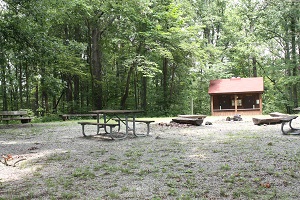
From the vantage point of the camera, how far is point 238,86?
23.6m

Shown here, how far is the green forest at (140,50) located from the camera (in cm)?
1399

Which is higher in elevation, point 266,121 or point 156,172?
point 266,121

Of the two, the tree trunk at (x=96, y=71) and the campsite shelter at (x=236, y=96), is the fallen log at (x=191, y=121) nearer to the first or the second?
the tree trunk at (x=96, y=71)

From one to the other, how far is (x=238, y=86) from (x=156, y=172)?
20.7 metres

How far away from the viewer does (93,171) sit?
4.60 m

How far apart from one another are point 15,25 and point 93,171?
32.1 ft

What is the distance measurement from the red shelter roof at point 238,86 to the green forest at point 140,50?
2245 millimetres

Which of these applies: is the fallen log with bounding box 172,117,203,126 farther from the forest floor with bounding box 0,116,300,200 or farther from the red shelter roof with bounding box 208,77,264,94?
the red shelter roof with bounding box 208,77,264,94

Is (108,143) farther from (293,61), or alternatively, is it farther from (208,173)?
(293,61)

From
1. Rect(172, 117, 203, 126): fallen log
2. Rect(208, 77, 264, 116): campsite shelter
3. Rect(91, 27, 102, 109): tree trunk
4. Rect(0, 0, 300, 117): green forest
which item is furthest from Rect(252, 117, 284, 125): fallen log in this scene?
Rect(91, 27, 102, 109): tree trunk

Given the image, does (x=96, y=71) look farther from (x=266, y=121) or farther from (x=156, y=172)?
(x=156, y=172)

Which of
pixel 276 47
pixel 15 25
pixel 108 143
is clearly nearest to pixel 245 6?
pixel 276 47

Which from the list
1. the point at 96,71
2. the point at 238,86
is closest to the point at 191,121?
the point at 96,71

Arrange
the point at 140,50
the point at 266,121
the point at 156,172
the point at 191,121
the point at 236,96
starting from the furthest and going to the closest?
the point at 236,96 < the point at 140,50 < the point at 191,121 < the point at 266,121 < the point at 156,172
